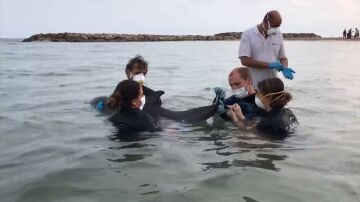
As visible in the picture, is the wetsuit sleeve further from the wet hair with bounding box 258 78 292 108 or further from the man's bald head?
the man's bald head

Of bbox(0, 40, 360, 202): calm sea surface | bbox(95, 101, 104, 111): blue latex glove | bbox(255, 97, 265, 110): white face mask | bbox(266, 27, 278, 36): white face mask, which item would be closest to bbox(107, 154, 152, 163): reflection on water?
bbox(0, 40, 360, 202): calm sea surface

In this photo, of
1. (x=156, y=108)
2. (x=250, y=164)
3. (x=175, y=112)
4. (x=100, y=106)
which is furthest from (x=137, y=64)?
(x=250, y=164)

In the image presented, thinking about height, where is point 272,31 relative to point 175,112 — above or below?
above

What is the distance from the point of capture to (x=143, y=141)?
20.0 feet

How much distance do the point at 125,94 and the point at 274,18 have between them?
2.73 metres

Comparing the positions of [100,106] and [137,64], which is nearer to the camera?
[137,64]

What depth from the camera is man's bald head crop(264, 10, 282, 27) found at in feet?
23.7

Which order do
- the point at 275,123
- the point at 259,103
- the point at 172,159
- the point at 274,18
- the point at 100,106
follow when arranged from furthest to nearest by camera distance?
the point at 100,106 → the point at 274,18 → the point at 259,103 → the point at 275,123 → the point at 172,159

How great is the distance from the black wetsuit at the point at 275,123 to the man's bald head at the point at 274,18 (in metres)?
1.75

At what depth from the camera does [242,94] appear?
6.92 metres

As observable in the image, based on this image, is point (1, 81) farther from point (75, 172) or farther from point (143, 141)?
point (75, 172)

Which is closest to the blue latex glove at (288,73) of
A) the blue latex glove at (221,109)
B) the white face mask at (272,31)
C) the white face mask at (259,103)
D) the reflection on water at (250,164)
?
the white face mask at (272,31)

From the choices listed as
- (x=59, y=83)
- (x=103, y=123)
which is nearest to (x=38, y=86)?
(x=59, y=83)

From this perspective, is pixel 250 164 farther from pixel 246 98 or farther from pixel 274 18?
pixel 274 18
